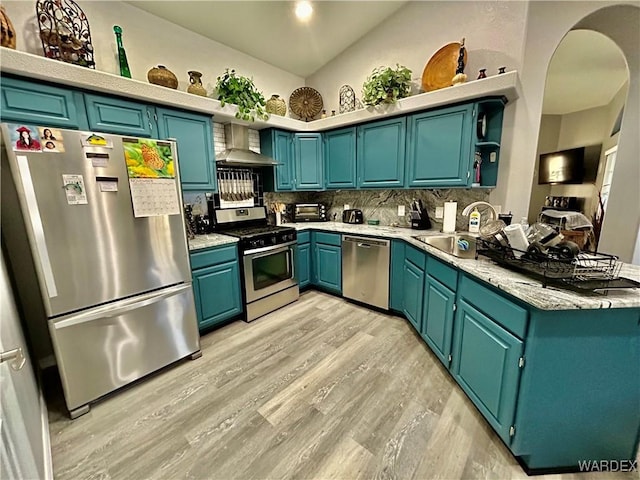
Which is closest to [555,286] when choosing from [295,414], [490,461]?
[490,461]

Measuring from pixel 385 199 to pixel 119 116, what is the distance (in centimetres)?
285

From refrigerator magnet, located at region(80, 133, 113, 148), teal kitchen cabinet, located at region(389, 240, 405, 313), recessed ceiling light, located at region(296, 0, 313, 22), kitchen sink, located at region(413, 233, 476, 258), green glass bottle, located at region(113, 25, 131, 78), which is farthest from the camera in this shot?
teal kitchen cabinet, located at region(389, 240, 405, 313)

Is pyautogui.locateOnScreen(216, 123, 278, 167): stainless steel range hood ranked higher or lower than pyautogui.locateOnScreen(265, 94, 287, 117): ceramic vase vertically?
lower

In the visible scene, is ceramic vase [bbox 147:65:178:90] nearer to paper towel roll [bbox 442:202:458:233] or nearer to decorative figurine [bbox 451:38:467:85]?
decorative figurine [bbox 451:38:467:85]

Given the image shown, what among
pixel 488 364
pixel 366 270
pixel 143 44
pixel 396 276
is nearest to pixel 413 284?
pixel 396 276

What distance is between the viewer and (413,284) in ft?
7.95

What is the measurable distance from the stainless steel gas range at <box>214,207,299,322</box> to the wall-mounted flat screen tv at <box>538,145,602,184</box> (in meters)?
2.49

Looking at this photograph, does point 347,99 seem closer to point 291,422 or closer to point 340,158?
point 340,158

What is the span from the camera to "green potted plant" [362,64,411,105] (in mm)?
2654

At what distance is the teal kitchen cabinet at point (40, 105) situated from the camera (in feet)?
5.37

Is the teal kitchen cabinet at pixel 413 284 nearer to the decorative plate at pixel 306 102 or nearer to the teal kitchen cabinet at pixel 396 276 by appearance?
the teal kitchen cabinet at pixel 396 276

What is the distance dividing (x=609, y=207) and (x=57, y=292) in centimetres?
395

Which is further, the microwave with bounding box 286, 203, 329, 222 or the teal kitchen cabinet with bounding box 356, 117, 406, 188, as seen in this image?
the microwave with bounding box 286, 203, 329, 222

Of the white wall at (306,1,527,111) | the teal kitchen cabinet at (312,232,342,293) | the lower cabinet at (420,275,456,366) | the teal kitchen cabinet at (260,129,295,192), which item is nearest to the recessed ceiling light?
the white wall at (306,1,527,111)
